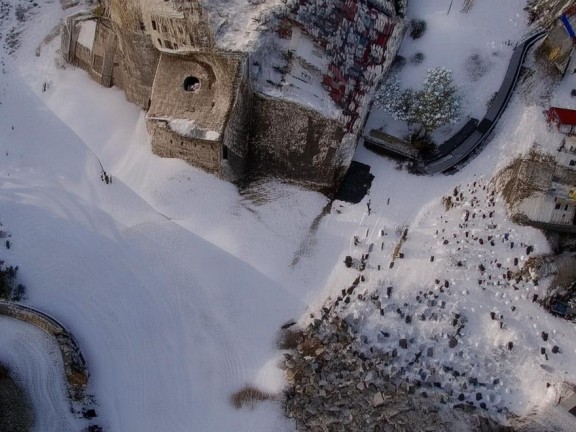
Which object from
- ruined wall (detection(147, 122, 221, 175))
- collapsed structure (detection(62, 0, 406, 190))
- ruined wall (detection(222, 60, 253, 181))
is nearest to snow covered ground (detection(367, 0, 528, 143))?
collapsed structure (detection(62, 0, 406, 190))

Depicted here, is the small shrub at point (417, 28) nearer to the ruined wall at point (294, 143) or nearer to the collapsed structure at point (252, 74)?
the collapsed structure at point (252, 74)

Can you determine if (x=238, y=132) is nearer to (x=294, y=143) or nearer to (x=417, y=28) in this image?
(x=294, y=143)

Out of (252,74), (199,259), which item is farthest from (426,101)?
(199,259)

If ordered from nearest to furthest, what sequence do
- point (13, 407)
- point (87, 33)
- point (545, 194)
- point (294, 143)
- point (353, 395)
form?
point (13, 407) → point (353, 395) → point (545, 194) → point (294, 143) → point (87, 33)

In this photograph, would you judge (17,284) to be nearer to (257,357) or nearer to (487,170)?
(257,357)

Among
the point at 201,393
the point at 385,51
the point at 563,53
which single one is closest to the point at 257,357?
the point at 201,393

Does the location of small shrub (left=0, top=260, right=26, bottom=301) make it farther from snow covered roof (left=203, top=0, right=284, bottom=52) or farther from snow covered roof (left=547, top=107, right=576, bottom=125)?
snow covered roof (left=547, top=107, right=576, bottom=125)
